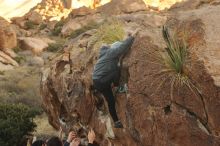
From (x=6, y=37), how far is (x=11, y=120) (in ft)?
82.1

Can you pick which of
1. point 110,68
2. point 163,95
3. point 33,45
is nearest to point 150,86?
point 163,95

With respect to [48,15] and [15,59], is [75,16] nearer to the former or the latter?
[48,15]

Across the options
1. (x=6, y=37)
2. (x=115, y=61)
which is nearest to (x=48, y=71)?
(x=115, y=61)

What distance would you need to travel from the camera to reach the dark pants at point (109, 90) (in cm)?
816

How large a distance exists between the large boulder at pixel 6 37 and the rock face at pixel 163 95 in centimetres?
2831

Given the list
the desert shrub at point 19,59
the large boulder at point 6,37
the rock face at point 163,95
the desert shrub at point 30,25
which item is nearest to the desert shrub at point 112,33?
the rock face at point 163,95

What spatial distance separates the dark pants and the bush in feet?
18.3

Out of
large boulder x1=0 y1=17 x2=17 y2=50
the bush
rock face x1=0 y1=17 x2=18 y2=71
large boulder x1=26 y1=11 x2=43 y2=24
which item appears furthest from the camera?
large boulder x1=26 y1=11 x2=43 y2=24

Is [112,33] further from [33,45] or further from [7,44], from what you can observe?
[33,45]

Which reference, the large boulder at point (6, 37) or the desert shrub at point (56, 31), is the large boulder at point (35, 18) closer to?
the desert shrub at point (56, 31)

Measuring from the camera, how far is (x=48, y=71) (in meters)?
11.8

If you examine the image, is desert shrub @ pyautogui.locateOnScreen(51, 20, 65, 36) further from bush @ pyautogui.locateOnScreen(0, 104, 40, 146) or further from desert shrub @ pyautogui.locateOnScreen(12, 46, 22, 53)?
bush @ pyautogui.locateOnScreen(0, 104, 40, 146)

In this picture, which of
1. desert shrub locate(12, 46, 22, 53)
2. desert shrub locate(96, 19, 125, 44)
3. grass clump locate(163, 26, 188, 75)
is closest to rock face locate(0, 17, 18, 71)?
desert shrub locate(12, 46, 22, 53)

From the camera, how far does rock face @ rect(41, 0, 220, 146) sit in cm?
677
